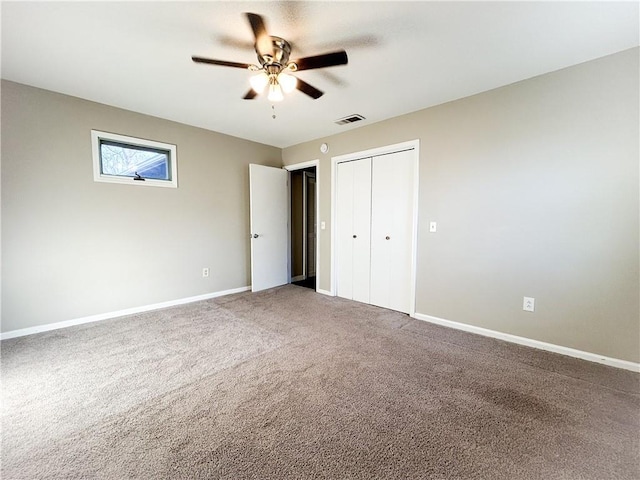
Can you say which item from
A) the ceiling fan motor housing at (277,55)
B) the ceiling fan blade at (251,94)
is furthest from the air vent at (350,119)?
the ceiling fan motor housing at (277,55)

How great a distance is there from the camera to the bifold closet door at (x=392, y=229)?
10.8 ft

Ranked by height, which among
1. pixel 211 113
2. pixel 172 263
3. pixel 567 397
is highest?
pixel 211 113

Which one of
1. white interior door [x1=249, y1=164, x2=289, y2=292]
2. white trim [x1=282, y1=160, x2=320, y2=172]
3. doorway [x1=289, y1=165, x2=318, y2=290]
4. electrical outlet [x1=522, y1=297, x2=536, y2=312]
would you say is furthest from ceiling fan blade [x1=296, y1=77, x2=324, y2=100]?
doorway [x1=289, y1=165, x2=318, y2=290]

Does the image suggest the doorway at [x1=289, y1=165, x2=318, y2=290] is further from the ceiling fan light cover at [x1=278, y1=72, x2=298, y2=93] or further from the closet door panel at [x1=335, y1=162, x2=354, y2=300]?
the ceiling fan light cover at [x1=278, y1=72, x2=298, y2=93]

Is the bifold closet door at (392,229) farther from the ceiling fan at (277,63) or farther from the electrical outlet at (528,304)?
the ceiling fan at (277,63)

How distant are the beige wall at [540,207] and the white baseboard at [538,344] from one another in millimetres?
46

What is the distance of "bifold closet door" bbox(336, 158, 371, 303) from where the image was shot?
3.74 metres

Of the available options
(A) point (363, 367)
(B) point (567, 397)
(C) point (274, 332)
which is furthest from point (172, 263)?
(B) point (567, 397)

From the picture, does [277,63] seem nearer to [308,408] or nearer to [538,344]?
[308,408]

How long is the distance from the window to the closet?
2.33 metres

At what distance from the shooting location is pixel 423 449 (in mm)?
1386

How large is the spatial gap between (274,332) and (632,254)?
305 cm

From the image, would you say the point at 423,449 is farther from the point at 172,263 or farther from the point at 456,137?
the point at 172,263

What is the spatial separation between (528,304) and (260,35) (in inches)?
119
